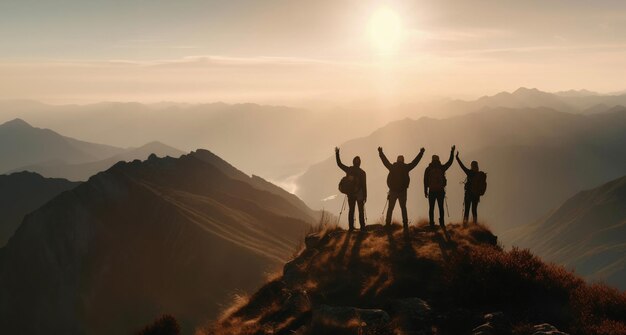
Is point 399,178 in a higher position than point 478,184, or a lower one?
higher

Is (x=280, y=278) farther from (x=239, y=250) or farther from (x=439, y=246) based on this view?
(x=239, y=250)

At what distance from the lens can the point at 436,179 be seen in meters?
20.2

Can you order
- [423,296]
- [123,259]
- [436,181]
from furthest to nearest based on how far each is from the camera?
1. [123,259]
2. [436,181]
3. [423,296]

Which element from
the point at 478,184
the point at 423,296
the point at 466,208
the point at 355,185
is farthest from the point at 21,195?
the point at 423,296

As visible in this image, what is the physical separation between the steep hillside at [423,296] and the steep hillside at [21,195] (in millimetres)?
170756

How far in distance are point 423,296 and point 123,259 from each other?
9598 centimetres

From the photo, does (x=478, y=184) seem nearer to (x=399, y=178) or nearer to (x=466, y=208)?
(x=466, y=208)

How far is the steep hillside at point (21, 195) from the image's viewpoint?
529 ft

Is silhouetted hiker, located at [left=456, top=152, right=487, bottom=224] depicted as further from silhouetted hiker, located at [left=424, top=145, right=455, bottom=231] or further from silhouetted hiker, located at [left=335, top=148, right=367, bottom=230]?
silhouetted hiker, located at [left=335, top=148, right=367, bottom=230]

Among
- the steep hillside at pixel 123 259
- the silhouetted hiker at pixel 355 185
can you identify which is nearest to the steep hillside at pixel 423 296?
the silhouetted hiker at pixel 355 185

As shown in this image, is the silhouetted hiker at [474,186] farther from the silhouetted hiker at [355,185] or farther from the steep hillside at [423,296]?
the silhouetted hiker at [355,185]

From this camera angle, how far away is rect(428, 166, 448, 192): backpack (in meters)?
20.2

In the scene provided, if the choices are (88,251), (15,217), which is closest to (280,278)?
(88,251)

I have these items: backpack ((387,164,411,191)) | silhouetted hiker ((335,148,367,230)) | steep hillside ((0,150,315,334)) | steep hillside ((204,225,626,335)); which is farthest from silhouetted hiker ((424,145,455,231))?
steep hillside ((0,150,315,334))
